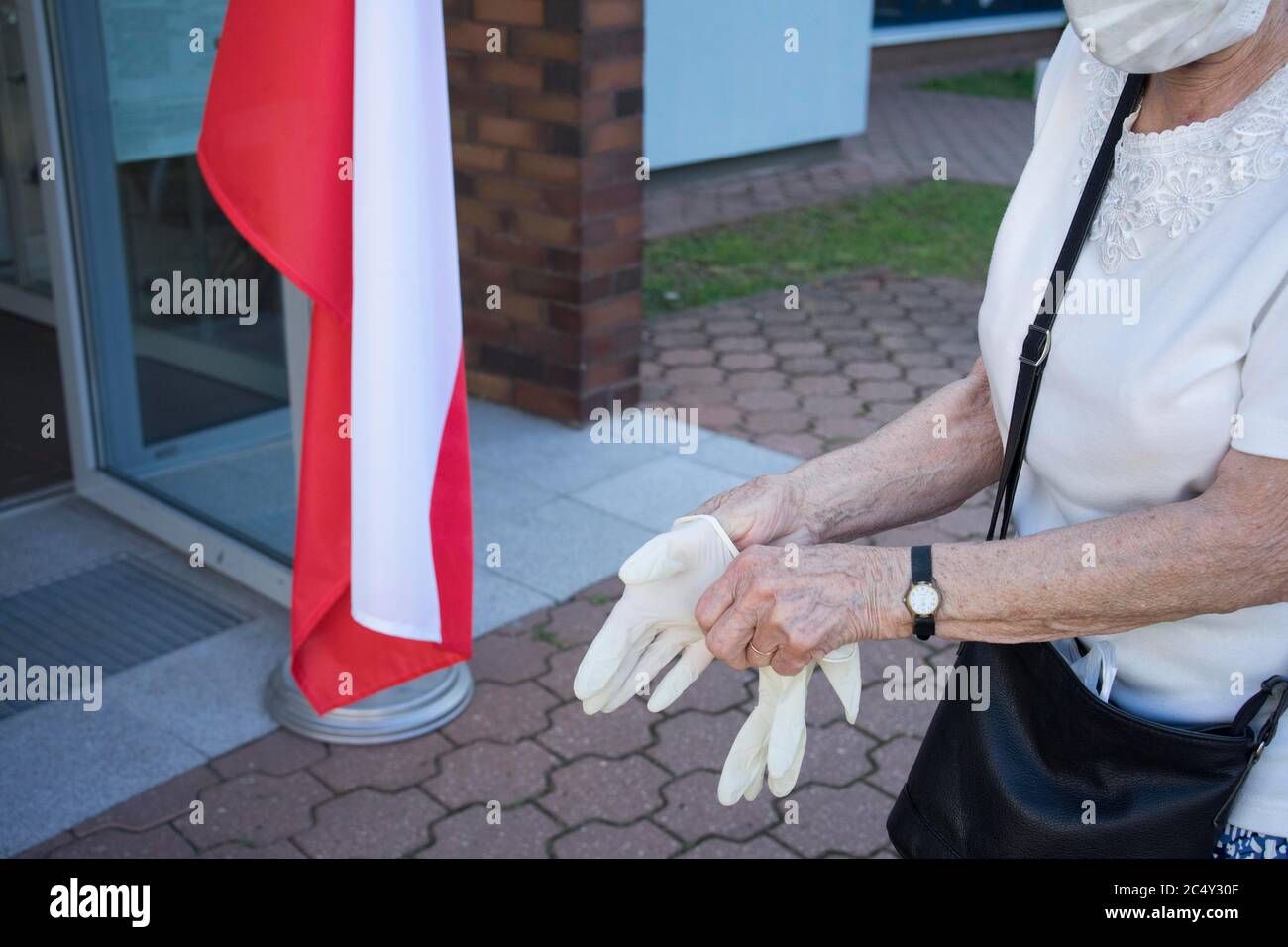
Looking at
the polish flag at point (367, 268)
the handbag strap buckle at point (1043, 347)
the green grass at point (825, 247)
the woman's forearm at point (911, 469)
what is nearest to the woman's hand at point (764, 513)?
the woman's forearm at point (911, 469)

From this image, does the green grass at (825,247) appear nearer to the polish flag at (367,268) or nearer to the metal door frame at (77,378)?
the metal door frame at (77,378)

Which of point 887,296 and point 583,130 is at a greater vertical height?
point 583,130

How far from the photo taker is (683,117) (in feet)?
30.2

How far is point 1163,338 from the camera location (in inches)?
53.1

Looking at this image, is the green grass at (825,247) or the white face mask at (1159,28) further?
the green grass at (825,247)

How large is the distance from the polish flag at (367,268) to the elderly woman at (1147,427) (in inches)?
55.1

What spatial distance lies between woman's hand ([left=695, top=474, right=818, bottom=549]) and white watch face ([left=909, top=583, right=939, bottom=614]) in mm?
291

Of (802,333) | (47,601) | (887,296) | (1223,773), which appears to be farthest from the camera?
(887,296)

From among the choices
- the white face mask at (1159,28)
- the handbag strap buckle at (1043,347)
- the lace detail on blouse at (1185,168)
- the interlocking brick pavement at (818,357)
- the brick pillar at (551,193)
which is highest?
the white face mask at (1159,28)

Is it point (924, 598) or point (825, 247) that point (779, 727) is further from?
point (825, 247)

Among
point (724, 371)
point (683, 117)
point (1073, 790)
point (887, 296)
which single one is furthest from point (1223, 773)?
point (683, 117)

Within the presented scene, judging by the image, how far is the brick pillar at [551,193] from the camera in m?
4.92
